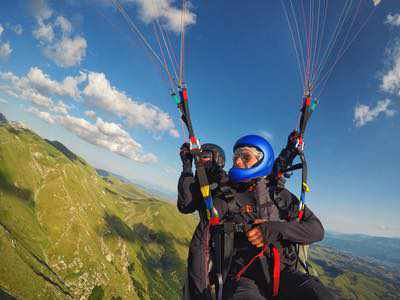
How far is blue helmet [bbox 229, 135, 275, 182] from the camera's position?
5.41 m

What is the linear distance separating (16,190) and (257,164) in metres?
208

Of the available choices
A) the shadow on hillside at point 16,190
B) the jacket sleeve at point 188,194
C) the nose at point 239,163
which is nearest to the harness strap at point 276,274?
the jacket sleeve at point 188,194

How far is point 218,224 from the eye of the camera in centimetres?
476

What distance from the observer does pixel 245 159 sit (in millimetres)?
5918

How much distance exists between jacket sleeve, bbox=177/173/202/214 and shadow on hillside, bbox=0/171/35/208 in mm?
199192

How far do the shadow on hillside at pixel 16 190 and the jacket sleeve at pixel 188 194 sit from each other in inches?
7842

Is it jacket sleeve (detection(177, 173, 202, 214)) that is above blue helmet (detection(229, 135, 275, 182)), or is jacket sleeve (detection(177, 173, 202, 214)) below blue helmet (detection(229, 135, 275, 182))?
below

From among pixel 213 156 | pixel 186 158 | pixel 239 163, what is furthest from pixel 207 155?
pixel 239 163

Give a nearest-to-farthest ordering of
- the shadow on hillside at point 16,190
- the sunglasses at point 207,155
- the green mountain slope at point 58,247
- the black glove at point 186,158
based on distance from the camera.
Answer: the black glove at point 186,158 < the sunglasses at point 207,155 < the green mountain slope at point 58,247 < the shadow on hillside at point 16,190

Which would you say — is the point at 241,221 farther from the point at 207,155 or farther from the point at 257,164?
the point at 207,155

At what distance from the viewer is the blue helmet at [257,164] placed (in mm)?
5410

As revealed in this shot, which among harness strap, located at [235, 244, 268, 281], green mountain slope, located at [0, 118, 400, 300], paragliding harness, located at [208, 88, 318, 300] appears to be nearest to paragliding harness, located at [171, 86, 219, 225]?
paragliding harness, located at [208, 88, 318, 300]

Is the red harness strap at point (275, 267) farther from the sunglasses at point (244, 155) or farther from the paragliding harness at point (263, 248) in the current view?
the sunglasses at point (244, 155)

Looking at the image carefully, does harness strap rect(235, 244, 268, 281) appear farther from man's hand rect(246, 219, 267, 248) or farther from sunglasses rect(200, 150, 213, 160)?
sunglasses rect(200, 150, 213, 160)
